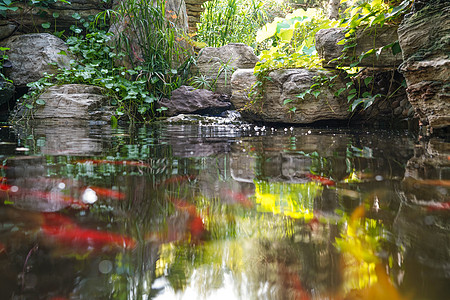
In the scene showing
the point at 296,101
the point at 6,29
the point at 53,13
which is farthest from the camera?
the point at 53,13

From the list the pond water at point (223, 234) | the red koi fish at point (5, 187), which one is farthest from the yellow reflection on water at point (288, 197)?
the red koi fish at point (5, 187)

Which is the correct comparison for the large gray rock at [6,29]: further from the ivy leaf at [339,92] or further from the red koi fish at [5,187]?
the red koi fish at [5,187]

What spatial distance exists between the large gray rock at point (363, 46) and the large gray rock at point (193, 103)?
2050 mm

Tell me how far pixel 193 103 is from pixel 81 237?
13.5 ft

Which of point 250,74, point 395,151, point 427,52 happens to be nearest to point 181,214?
point 395,151

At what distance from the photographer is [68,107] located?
12.5 feet

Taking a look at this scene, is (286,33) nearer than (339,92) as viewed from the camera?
No

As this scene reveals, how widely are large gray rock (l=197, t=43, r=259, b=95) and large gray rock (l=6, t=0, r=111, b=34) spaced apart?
2.35m

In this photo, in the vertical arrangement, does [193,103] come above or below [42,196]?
above

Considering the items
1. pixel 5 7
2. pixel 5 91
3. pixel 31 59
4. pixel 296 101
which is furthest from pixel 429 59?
pixel 5 7

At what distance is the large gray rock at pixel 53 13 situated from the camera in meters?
5.15

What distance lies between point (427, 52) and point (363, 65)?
2.80ft

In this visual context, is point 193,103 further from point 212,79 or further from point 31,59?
point 31,59

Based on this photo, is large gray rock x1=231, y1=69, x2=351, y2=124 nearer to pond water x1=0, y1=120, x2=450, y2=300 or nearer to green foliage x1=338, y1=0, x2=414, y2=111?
green foliage x1=338, y1=0, x2=414, y2=111
